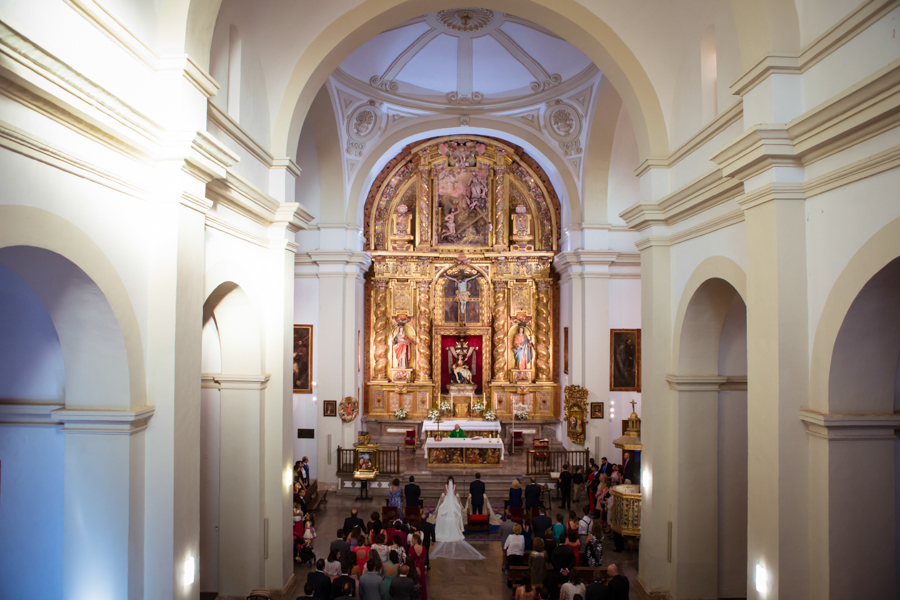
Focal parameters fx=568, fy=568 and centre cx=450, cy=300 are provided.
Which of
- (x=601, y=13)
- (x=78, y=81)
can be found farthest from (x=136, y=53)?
(x=601, y=13)

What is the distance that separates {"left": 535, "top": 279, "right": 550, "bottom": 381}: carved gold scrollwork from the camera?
760 inches

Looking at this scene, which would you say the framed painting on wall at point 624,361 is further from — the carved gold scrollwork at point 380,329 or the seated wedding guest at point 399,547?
the seated wedding guest at point 399,547

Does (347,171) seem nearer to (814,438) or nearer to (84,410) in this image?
Result: (84,410)

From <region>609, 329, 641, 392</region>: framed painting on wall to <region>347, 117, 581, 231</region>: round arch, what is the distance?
3.55 meters

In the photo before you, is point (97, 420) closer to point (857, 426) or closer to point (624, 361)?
point (857, 426)

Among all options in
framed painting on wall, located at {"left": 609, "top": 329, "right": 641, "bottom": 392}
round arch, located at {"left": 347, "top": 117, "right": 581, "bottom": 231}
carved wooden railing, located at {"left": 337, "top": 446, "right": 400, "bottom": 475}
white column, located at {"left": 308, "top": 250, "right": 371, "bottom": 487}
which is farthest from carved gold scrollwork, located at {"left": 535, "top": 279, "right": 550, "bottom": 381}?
white column, located at {"left": 308, "top": 250, "right": 371, "bottom": 487}

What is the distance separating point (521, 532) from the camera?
9281 mm

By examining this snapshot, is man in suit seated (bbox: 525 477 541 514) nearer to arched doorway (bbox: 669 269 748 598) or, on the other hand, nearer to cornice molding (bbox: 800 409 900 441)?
arched doorway (bbox: 669 269 748 598)

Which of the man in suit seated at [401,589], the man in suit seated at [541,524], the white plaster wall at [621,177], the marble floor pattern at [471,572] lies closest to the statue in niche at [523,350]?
the white plaster wall at [621,177]

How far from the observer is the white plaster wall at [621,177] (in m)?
15.8

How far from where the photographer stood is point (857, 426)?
16.9ft

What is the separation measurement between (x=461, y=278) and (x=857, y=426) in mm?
15015

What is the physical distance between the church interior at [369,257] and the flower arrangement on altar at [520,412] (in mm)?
2374

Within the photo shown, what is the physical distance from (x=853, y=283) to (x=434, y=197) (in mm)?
15628
